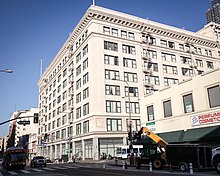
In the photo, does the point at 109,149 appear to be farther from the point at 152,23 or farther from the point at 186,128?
the point at 152,23

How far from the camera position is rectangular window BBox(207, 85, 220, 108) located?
26.6 m

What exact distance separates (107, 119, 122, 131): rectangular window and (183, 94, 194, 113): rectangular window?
23090mm

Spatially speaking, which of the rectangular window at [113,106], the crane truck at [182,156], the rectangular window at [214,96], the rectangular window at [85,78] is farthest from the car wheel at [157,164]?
the rectangular window at [85,78]

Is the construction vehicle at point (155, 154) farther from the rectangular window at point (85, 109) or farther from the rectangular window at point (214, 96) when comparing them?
the rectangular window at point (85, 109)

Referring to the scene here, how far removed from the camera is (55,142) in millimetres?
75188

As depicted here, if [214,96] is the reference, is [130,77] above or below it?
above

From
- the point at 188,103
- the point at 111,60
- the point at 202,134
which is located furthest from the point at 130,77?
the point at 202,134

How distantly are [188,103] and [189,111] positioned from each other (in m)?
0.99

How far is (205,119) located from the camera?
27.4m

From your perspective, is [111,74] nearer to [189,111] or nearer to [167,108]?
[167,108]

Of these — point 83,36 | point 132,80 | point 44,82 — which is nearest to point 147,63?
point 132,80

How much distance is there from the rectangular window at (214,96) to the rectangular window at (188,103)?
2691 mm

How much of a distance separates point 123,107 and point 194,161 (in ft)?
110

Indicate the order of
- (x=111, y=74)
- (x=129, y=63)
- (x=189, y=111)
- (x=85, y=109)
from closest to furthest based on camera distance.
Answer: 1. (x=189, y=111)
2. (x=111, y=74)
3. (x=85, y=109)
4. (x=129, y=63)
